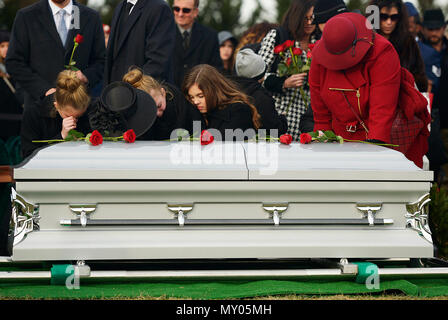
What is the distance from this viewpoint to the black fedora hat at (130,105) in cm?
397

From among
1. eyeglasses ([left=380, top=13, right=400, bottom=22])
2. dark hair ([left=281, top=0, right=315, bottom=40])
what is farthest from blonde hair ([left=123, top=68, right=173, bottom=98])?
eyeglasses ([left=380, top=13, right=400, bottom=22])

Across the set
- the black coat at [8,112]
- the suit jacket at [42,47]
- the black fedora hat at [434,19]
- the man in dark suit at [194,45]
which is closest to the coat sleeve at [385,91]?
the suit jacket at [42,47]

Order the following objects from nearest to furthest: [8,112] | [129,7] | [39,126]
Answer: [39,126] → [129,7] → [8,112]

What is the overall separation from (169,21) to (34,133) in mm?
1345

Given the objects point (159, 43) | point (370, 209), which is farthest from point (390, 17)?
point (370, 209)

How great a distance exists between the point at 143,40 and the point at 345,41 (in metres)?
1.87

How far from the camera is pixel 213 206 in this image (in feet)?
11.4

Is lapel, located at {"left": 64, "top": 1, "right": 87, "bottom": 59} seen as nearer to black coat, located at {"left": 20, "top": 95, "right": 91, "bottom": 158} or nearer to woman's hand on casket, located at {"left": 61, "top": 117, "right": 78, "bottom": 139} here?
black coat, located at {"left": 20, "top": 95, "right": 91, "bottom": 158}

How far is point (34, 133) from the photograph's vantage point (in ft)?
16.3

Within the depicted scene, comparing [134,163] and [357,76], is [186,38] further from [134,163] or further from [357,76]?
[134,163]

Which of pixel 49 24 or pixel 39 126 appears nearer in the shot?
pixel 39 126

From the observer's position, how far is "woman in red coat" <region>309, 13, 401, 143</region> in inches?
162

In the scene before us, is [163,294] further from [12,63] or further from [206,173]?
[12,63]
